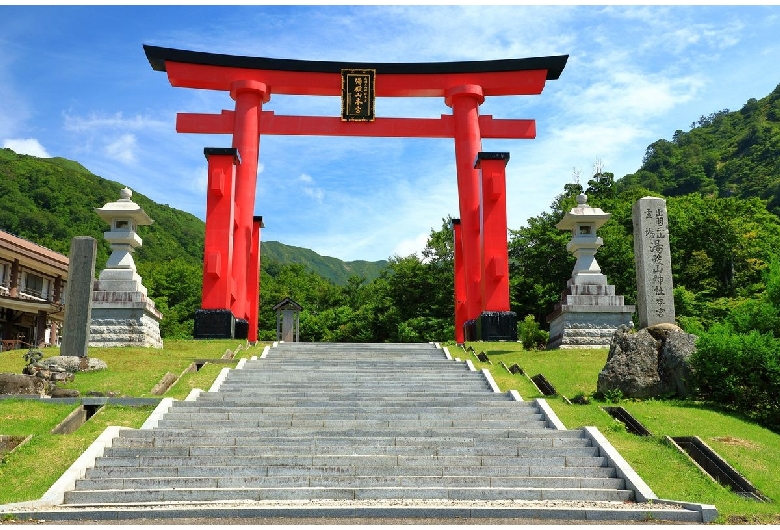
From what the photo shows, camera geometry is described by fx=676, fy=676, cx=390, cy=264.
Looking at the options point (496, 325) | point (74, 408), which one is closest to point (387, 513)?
point (74, 408)

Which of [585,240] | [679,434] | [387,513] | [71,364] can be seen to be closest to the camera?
[387,513]

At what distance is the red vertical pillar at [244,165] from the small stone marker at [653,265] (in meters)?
11.9

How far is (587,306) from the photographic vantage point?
18.1 meters

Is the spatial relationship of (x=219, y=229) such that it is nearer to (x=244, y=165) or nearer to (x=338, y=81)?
(x=244, y=165)

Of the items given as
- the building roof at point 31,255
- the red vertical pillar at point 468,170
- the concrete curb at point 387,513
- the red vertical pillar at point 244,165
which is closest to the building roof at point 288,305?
the red vertical pillar at point 244,165

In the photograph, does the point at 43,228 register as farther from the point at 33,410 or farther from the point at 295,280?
the point at 33,410

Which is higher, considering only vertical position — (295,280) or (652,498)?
(295,280)

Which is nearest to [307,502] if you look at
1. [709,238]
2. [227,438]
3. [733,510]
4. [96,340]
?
[227,438]

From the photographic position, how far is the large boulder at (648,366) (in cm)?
1166

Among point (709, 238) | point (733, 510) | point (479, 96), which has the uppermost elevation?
point (479, 96)

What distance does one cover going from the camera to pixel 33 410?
9.91 metres

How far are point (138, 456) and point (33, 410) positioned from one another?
2.66m

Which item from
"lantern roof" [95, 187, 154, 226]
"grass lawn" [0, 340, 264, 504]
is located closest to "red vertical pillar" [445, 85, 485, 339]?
"grass lawn" [0, 340, 264, 504]

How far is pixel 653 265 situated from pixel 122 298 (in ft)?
43.6
